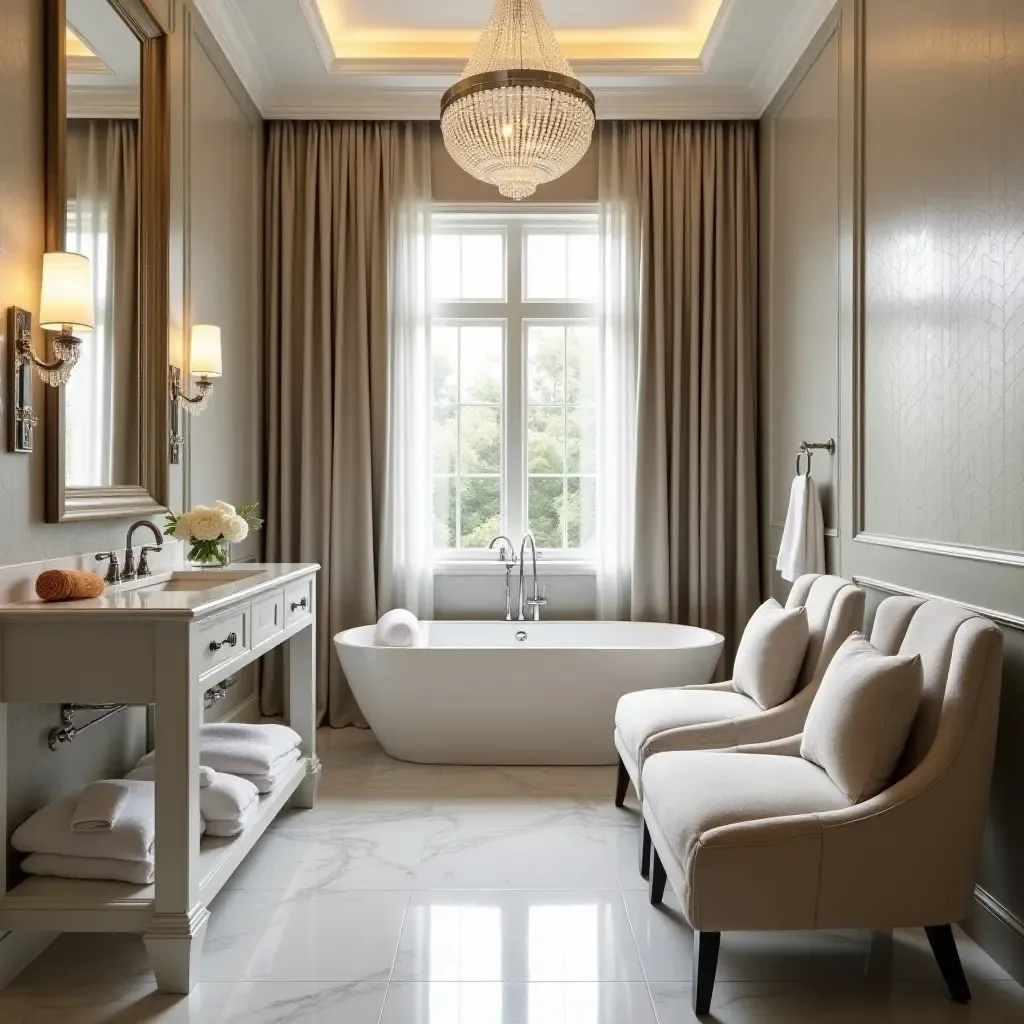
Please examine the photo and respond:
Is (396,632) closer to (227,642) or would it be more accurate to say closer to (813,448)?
(227,642)

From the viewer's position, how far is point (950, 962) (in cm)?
198

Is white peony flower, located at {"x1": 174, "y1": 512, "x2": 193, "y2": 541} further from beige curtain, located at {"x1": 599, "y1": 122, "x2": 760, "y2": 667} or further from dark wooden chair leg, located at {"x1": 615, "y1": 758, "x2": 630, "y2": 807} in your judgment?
beige curtain, located at {"x1": 599, "y1": 122, "x2": 760, "y2": 667}

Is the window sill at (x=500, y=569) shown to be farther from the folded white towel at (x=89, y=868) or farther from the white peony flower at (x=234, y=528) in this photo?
the folded white towel at (x=89, y=868)

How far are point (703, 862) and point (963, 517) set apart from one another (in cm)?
116

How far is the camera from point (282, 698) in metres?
4.33

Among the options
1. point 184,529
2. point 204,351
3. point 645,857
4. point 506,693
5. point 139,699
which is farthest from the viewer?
point 506,693

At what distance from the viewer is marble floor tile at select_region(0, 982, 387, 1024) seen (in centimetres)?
190

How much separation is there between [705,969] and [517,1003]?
0.42m

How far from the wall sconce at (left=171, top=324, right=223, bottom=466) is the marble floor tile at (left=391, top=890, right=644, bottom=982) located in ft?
5.74

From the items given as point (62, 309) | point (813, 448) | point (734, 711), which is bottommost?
point (734, 711)

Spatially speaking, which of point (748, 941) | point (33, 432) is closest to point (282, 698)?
point (33, 432)

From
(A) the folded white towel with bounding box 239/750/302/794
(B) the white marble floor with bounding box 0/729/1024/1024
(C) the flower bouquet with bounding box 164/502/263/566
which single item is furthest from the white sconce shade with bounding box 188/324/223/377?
(B) the white marble floor with bounding box 0/729/1024/1024

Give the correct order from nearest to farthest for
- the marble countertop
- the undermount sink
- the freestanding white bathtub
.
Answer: the marble countertop, the undermount sink, the freestanding white bathtub

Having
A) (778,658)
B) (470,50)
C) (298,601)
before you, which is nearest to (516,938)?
(778,658)
